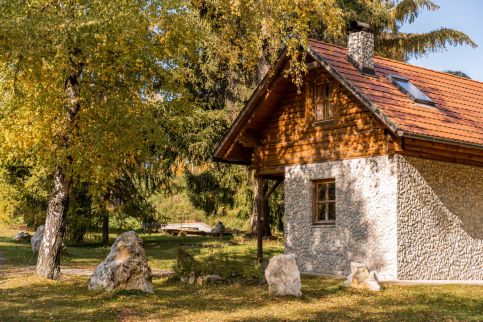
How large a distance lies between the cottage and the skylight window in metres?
0.04

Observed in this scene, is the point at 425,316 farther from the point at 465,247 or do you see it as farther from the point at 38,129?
the point at 38,129

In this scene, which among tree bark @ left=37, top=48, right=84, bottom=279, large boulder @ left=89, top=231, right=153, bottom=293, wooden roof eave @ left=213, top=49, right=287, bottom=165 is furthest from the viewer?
wooden roof eave @ left=213, top=49, right=287, bottom=165

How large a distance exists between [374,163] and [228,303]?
6254 mm

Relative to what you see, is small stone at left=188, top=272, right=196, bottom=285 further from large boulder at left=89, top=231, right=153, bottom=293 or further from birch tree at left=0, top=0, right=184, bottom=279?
birch tree at left=0, top=0, right=184, bottom=279

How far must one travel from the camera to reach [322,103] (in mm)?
18734

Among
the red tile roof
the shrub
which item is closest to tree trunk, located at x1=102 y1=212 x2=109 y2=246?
the shrub

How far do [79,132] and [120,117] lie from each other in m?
1.04

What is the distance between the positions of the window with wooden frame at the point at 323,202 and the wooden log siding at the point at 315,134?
2.36ft

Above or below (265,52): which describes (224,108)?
below

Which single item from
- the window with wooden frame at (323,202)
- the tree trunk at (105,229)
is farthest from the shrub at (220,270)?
the tree trunk at (105,229)

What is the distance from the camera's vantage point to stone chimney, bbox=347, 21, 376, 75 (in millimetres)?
18312

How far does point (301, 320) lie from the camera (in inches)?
425

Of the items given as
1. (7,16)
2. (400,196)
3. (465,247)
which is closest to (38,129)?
(7,16)

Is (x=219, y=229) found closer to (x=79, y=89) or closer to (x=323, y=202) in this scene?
(x=323, y=202)
